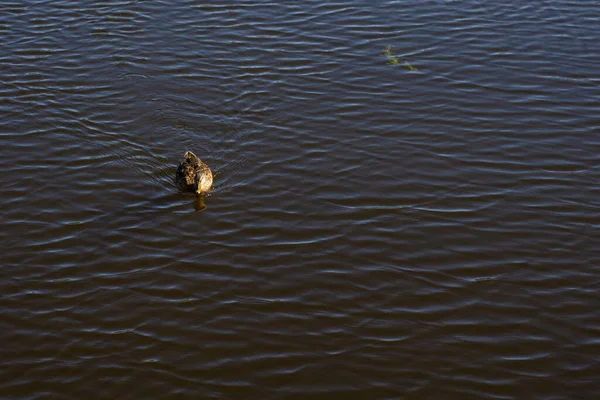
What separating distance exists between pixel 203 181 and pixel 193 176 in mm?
151

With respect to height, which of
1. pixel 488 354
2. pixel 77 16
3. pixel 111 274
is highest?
pixel 77 16

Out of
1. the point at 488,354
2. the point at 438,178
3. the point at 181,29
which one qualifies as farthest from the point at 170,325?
the point at 181,29

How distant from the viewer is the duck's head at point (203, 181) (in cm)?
1106

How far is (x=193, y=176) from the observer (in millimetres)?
11117

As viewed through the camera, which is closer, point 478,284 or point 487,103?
point 478,284

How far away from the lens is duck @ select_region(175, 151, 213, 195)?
1111 centimetres

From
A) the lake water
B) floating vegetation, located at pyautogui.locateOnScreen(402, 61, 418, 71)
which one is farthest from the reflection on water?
floating vegetation, located at pyautogui.locateOnScreen(402, 61, 418, 71)

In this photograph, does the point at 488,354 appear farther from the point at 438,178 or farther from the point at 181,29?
the point at 181,29

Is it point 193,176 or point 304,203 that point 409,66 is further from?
point 193,176

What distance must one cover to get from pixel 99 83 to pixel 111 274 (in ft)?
17.8

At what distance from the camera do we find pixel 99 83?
47.3ft

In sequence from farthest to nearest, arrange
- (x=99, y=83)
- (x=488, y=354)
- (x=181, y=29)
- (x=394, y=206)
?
(x=181, y=29)
(x=99, y=83)
(x=394, y=206)
(x=488, y=354)

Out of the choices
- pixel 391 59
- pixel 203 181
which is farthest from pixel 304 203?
pixel 391 59

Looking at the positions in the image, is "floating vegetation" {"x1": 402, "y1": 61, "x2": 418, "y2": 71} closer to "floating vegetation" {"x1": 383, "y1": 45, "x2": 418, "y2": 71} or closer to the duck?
"floating vegetation" {"x1": 383, "y1": 45, "x2": 418, "y2": 71}
